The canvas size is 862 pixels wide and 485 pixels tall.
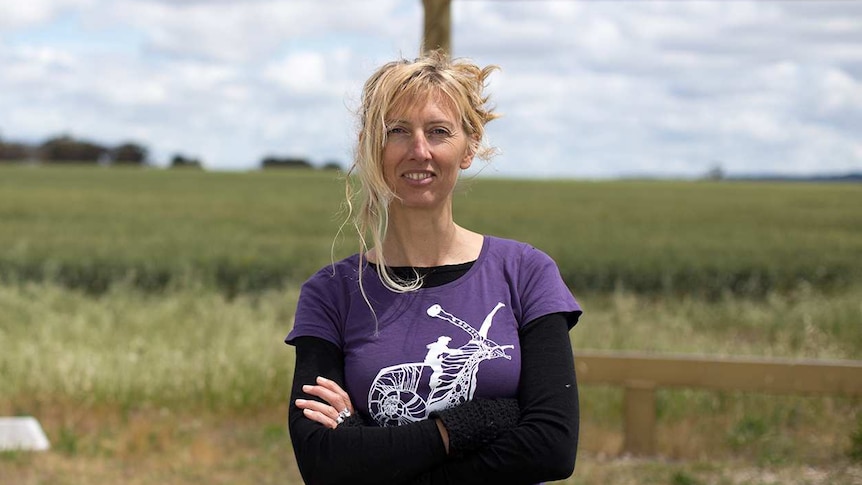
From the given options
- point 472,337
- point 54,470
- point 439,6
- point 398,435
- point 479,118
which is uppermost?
point 439,6

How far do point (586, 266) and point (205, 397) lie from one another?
911 centimetres

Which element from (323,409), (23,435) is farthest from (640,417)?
(323,409)

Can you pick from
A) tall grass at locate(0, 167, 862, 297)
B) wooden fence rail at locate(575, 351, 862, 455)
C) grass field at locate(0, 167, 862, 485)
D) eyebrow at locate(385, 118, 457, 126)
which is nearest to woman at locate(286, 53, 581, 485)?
eyebrow at locate(385, 118, 457, 126)

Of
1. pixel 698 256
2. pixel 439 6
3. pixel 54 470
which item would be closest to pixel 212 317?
pixel 54 470

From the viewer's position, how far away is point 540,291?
2066 millimetres

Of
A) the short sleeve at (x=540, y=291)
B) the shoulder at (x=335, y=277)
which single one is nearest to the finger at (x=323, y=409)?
the shoulder at (x=335, y=277)

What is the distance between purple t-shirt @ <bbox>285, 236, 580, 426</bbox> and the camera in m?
1.98

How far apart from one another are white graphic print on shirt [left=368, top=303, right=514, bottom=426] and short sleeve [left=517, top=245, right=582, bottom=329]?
0.06 meters

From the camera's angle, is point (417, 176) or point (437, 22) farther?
point (437, 22)

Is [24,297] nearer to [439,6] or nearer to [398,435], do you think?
[439,6]

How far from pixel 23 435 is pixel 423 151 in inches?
186

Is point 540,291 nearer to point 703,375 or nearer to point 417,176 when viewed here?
point 417,176

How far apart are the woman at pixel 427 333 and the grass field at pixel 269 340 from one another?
1.86 feet

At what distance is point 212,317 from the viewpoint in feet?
30.2
